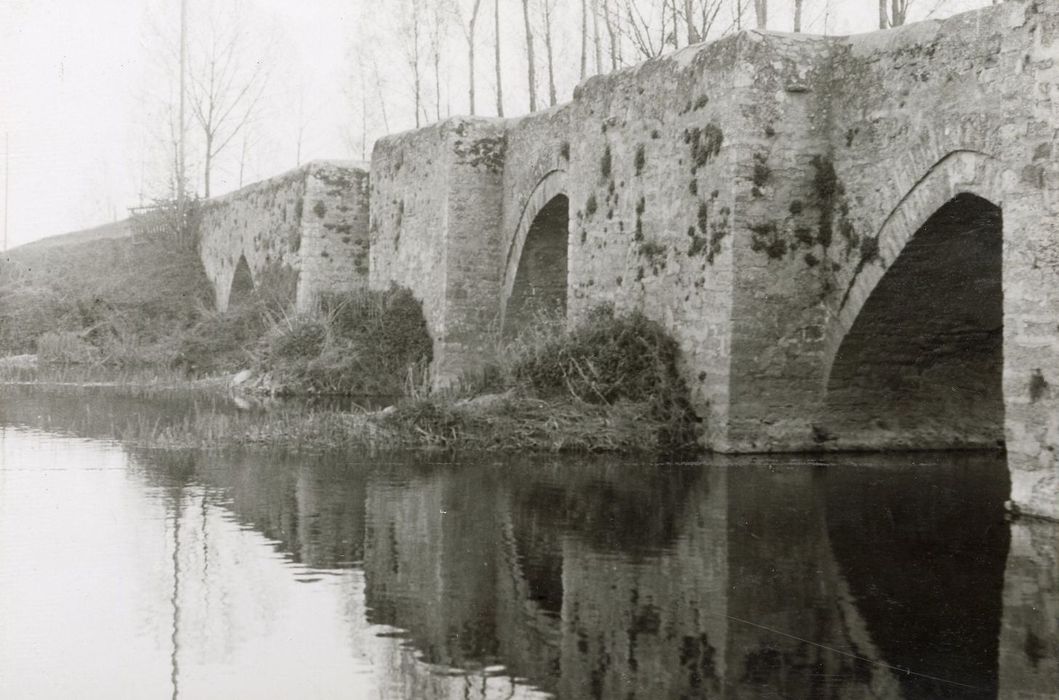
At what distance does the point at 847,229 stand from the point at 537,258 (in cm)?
604

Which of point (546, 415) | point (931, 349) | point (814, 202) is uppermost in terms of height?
point (814, 202)

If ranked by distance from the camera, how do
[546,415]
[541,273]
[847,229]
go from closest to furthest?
[847,229]
[546,415]
[541,273]

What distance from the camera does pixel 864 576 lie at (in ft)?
18.0

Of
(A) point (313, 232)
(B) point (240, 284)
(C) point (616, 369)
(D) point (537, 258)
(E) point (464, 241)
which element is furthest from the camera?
(B) point (240, 284)

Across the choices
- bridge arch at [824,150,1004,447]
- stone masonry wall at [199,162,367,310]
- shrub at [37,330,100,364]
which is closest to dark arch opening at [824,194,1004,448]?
bridge arch at [824,150,1004,447]

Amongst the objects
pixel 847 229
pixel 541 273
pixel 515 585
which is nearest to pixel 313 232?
pixel 541 273

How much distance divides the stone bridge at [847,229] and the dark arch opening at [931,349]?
0.02m

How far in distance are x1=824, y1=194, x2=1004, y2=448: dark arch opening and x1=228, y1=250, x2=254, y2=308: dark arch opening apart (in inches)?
665

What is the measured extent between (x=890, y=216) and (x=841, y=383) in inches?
63.6

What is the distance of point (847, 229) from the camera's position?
9953 mm

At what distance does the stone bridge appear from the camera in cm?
706

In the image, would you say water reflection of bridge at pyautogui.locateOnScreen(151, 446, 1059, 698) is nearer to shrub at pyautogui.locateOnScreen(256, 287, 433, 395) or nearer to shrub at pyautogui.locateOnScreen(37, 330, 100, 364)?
shrub at pyautogui.locateOnScreen(256, 287, 433, 395)

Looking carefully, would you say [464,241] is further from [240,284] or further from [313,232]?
[240,284]

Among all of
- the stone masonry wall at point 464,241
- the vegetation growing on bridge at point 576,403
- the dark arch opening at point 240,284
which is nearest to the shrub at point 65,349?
the dark arch opening at point 240,284
